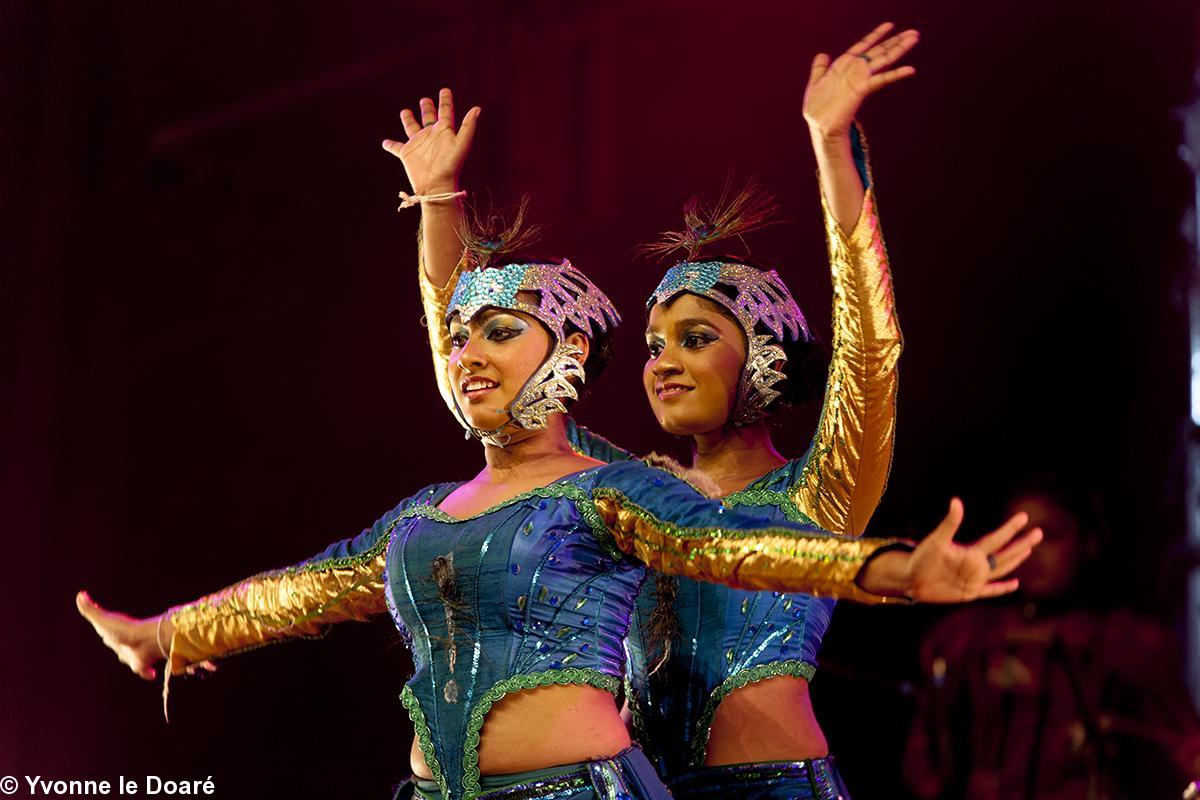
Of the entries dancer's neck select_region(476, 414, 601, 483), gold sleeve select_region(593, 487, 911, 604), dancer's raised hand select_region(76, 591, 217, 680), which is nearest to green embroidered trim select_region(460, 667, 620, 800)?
gold sleeve select_region(593, 487, 911, 604)

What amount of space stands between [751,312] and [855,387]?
0.90 feet

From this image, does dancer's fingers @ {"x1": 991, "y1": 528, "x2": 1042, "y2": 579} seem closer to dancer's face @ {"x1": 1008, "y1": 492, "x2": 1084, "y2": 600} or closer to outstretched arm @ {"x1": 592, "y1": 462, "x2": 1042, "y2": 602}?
outstretched arm @ {"x1": 592, "y1": 462, "x2": 1042, "y2": 602}

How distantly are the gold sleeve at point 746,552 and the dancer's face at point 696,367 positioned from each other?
25.0 inches

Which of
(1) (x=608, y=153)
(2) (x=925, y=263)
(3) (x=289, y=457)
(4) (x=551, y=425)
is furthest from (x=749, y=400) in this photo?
(3) (x=289, y=457)

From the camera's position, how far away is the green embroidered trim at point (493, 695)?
2322mm

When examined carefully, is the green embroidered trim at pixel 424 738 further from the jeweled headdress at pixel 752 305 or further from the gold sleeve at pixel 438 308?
the jeweled headdress at pixel 752 305

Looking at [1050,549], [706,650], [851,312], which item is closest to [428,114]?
[851,312]

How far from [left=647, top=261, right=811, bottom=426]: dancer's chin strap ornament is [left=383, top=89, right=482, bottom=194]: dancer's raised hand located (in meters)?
0.51

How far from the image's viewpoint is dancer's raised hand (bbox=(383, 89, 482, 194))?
3.21 meters

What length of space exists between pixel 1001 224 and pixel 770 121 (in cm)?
77

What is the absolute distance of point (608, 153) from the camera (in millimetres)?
5023

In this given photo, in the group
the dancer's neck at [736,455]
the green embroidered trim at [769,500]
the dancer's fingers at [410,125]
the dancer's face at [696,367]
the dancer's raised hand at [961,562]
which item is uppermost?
the dancer's fingers at [410,125]

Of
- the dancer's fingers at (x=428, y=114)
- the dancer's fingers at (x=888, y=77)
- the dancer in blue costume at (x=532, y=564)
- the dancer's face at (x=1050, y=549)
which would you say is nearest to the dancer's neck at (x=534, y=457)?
the dancer in blue costume at (x=532, y=564)

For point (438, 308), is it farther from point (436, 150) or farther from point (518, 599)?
point (518, 599)
